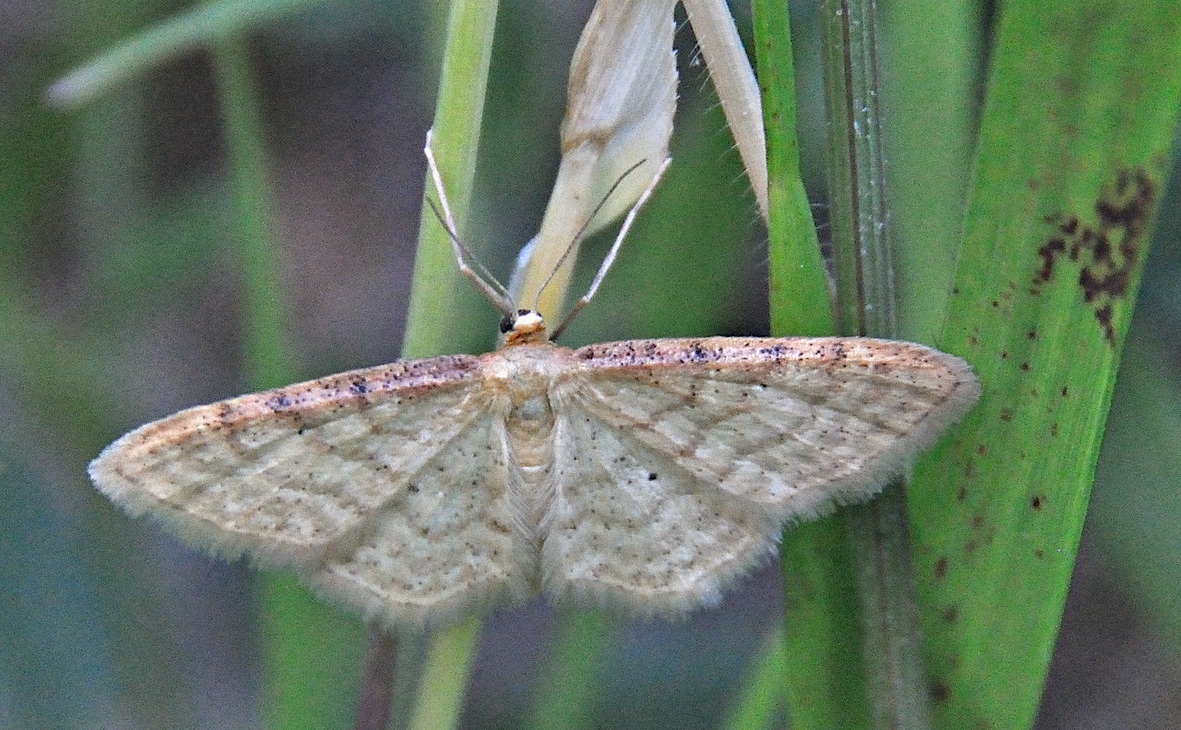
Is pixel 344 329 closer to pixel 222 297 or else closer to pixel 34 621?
pixel 222 297

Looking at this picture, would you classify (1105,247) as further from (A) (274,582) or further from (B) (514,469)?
(A) (274,582)

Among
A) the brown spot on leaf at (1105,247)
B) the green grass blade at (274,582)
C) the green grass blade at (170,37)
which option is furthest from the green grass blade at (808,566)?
the green grass blade at (170,37)

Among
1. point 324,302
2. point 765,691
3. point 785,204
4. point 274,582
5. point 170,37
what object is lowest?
point 765,691

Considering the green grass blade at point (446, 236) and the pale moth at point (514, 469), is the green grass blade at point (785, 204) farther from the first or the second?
the green grass blade at point (446, 236)

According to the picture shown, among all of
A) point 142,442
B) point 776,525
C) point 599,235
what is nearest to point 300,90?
point 599,235

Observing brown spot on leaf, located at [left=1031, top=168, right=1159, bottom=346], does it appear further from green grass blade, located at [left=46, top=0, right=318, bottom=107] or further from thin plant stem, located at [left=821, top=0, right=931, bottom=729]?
green grass blade, located at [left=46, top=0, right=318, bottom=107]

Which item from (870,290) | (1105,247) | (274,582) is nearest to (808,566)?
(870,290)

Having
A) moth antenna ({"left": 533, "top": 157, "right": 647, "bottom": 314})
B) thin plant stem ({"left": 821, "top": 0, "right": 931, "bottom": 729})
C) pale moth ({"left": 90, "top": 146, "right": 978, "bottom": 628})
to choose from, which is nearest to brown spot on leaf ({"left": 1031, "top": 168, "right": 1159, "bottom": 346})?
thin plant stem ({"left": 821, "top": 0, "right": 931, "bottom": 729})
